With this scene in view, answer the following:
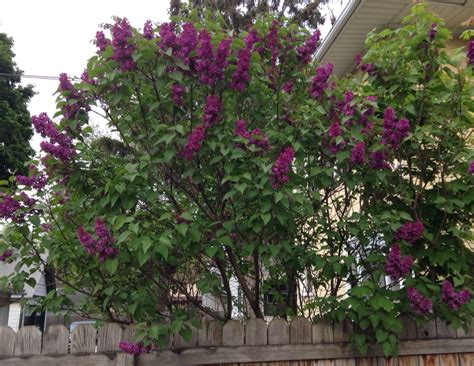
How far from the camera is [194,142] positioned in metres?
3.04

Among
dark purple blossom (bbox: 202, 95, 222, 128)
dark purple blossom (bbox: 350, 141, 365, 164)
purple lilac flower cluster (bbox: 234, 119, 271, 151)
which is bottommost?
dark purple blossom (bbox: 350, 141, 365, 164)

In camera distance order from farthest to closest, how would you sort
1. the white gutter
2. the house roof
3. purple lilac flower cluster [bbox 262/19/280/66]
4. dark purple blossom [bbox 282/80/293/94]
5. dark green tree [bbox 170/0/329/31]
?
1. dark green tree [bbox 170/0/329/31]
2. the white gutter
3. the house roof
4. dark purple blossom [bbox 282/80/293/94]
5. purple lilac flower cluster [bbox 262/19/280/66]

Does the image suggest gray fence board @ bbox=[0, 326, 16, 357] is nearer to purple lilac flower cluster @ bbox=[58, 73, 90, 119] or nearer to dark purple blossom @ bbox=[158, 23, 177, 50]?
purple lilac flower cluster @ bbox=[58, 73, 90, 119]

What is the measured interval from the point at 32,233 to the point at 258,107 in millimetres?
1975

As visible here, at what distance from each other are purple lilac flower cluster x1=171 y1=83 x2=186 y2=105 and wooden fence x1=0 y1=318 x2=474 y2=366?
1.64 m

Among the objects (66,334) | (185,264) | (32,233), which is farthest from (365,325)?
(32,233)

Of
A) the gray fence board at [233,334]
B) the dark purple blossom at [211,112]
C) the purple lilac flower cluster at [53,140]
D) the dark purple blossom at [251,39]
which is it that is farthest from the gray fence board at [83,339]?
the dark purple blossom at [251,39]

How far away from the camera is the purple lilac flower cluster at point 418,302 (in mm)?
3174

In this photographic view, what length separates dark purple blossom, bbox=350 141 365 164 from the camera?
124 inches

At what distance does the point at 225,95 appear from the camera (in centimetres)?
357

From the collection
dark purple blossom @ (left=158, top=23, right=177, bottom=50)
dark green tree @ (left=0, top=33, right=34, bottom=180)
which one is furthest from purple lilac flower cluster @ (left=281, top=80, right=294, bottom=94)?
dark green tree @ (left=0, top=33, right=34, bottom=180)

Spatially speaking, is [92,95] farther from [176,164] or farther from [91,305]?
[91,305]

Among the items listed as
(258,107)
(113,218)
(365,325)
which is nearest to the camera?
(113,218)

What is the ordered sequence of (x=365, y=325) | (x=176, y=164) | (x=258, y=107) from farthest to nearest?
(x=258, y=107) < (x=176, y=164) < (x=365, y=325)
